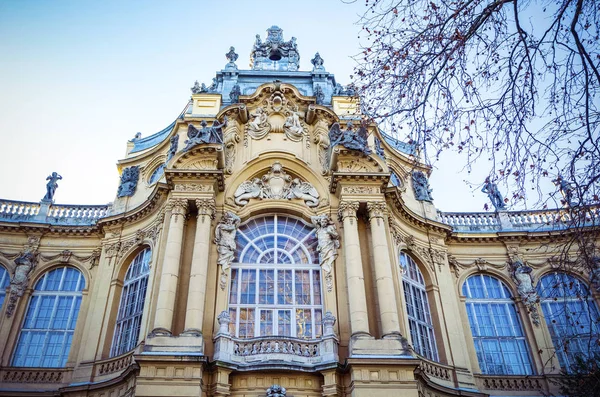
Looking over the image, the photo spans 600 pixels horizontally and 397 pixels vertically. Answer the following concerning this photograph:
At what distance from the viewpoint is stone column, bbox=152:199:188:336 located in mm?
14305

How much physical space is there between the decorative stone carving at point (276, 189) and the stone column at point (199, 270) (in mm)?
1478

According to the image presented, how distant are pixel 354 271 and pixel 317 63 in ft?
43.8

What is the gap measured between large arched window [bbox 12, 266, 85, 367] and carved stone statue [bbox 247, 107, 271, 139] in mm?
9132

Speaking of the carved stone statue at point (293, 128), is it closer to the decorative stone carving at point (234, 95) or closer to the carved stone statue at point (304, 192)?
the carved stone statue at point (304, 192)

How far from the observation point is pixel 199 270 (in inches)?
604

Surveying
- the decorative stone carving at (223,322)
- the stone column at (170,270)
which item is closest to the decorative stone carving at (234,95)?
the stone column at (170,270)

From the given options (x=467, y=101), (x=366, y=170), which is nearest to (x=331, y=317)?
(x=366, y=170)

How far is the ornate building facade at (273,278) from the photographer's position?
14.0 m

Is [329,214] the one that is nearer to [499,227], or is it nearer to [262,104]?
[262,104]

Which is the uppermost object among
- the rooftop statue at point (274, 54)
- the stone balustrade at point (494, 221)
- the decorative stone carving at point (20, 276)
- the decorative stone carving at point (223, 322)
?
the rooftop statue at point (274, 54)

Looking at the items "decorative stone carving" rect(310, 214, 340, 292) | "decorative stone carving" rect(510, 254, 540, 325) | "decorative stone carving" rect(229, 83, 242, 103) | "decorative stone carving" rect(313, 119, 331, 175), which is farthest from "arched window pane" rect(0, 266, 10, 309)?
"decorative stone carving" rect(510, 254, 540, 325)

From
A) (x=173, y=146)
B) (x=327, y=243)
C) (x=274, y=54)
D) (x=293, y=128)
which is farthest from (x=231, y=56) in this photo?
(x=327, y=243)

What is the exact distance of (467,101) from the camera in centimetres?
734

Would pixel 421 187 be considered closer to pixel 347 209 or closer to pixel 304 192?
pixel 347 209
